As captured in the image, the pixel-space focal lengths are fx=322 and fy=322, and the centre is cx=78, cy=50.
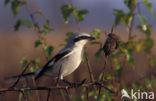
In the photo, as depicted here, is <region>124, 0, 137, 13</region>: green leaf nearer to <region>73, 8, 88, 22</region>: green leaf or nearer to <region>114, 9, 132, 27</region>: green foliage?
<region>114, 9, 132, 27</region>: green foliage

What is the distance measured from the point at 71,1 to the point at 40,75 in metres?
0.72

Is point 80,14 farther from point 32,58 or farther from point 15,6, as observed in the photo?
point 32,58

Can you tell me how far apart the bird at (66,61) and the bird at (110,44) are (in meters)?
1.33

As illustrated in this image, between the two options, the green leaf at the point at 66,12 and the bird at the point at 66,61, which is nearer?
the bird at the point at 66,61

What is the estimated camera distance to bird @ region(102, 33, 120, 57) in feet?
4.46

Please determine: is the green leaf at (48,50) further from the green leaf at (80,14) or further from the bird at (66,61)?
the green leaf at (80,14)

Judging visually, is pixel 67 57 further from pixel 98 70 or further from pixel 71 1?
pixel 98 70

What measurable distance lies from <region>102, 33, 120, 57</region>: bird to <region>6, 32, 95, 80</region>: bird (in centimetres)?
133

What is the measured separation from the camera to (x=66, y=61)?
2797 mm

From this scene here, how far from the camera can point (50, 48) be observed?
9.56ft

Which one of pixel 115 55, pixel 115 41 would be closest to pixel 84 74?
pixel 115 55

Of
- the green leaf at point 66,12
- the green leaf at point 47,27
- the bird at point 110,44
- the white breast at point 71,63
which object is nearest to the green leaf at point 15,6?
the green leaf at point 47,27

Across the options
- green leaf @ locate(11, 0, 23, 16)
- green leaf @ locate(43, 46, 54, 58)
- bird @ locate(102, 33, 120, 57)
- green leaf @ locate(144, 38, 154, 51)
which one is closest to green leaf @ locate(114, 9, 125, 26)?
green leaf @ locate(144, 38, 154, 51)

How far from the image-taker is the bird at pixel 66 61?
2730 millimetres
